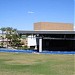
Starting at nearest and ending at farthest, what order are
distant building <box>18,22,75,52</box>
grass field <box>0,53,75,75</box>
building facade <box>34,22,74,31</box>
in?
grass field <box>0,53,75,75</box> → distant building <box>18,22,75,52</box> → building facade <box>34,22,74,31</box>

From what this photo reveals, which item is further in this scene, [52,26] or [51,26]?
[51,26]

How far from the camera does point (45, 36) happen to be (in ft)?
204

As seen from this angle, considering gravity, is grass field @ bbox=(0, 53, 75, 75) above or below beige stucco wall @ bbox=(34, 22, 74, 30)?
below

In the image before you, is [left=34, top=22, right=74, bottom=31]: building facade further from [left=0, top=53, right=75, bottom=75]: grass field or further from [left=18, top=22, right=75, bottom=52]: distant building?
[left=0, top=53, right=75, bottom=75]: grass field

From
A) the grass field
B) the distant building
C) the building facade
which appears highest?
the building facade

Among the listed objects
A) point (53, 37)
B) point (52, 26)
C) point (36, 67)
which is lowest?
point (36, 67)

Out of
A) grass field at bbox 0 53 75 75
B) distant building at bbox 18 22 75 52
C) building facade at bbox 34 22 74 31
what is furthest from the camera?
building facade at bbox 34 22 74 31

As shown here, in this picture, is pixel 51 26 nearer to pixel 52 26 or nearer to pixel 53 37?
pixel 52 26

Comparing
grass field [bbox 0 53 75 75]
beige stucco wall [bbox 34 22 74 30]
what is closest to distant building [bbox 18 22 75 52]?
beige stucco wall [bbox 34 22 74 30]

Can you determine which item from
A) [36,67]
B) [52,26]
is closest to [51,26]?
[52,26]

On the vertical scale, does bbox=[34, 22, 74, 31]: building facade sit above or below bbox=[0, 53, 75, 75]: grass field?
above

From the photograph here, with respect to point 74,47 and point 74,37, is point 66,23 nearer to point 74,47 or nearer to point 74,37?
point 74,47

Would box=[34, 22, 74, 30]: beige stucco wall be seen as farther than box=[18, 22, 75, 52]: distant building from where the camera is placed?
Yes

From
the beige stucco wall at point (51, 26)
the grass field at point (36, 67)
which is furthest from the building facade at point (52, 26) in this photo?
the grass field at point (36, 67)
